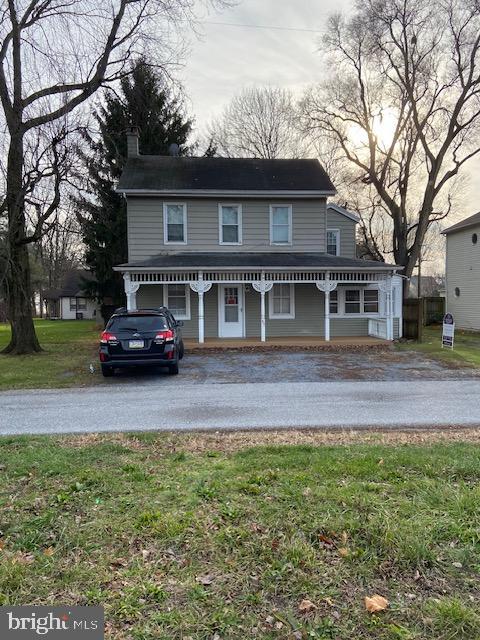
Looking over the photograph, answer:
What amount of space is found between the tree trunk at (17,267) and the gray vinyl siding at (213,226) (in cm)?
399

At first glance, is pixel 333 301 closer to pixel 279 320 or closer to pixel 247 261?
pixel 279 320

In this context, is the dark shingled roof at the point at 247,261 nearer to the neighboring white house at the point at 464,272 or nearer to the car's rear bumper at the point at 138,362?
the car's rear bumper at the point at 138,362

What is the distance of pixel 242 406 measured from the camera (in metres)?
7.55

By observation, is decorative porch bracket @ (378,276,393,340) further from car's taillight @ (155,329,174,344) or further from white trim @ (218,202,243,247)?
car's taillight @ (155,329,174,344)

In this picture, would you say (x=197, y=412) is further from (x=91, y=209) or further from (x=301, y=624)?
Answer: (x=91, y=209)

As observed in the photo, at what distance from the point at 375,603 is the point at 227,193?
16366 millimetres

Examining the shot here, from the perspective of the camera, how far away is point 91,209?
17.6m

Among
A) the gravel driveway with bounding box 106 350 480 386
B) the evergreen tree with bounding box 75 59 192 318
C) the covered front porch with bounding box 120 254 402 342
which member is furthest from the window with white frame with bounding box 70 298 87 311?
the gravel driveway with bounding box 106 350 480 386

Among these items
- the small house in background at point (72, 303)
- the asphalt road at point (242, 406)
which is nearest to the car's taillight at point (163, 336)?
the asphalt road at point (242, 406)

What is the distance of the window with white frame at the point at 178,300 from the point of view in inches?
690

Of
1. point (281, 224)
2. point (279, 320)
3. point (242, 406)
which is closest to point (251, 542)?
point (242, 406)
